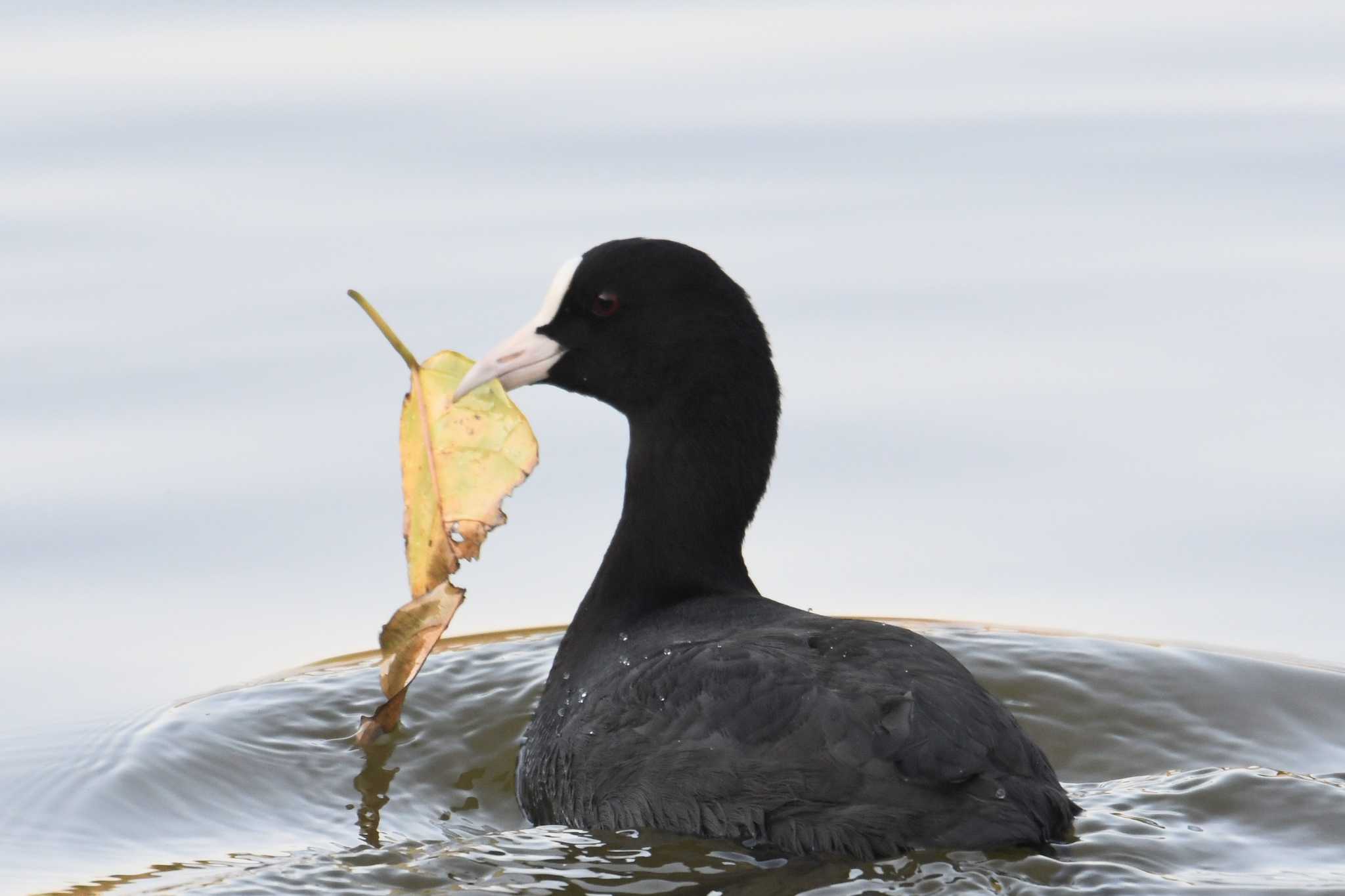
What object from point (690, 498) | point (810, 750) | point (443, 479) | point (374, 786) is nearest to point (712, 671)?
point (810, 750)

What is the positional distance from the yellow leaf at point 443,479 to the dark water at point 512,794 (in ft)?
1.42

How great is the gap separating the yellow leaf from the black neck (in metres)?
0.39

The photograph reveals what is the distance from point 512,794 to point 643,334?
1.25 meters

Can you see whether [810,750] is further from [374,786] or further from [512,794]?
[374,786]

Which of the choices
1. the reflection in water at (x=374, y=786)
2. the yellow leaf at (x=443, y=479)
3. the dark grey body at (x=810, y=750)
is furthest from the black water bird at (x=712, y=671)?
the reflection in water at (x=374, y=786)

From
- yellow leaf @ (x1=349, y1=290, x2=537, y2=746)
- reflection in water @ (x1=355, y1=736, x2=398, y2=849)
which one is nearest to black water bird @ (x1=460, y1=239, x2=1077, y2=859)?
yellow leaf @ (x1=349, y1=290, x2=537, y2=746)

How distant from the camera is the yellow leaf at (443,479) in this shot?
5.66 metres

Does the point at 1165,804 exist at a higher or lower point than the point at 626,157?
lower

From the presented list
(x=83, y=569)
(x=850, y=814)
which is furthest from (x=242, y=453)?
(x=850, y=814)

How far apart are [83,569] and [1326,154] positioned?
17.4 ft

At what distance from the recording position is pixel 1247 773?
18.0ft

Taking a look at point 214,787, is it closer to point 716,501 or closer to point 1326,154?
point 716,501

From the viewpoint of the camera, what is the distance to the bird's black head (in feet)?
19.0

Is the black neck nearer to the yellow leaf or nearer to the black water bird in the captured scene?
the black water bird
